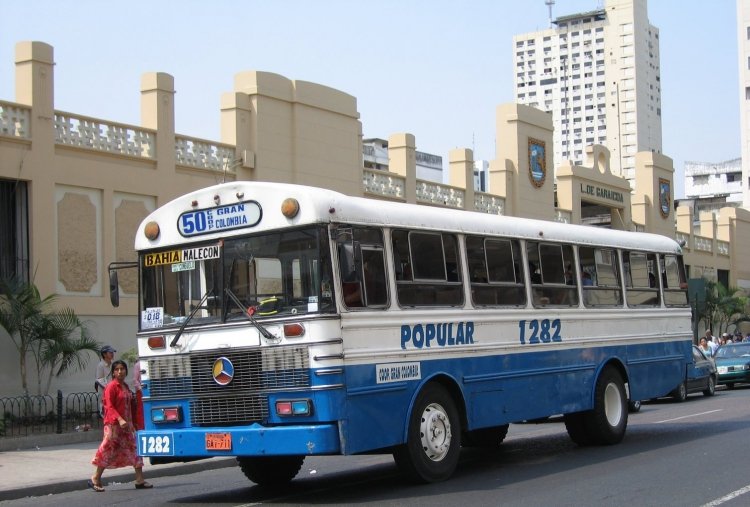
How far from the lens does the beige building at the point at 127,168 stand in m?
21.7

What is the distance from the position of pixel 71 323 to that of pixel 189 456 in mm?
11308

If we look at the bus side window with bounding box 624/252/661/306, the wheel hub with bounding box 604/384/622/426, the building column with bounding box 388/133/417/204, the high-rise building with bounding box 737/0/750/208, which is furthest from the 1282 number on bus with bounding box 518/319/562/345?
the high-rise building with bounding box 737/0/750/208

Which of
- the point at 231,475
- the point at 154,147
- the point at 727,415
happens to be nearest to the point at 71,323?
the point at 154,147

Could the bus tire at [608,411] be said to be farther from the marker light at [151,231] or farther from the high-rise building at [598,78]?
the high-rise building at [598,78]

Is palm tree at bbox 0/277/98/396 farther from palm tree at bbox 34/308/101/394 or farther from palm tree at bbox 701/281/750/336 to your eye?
palm tree at bbox 701/281/750/336

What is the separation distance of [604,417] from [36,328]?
36.5 feet

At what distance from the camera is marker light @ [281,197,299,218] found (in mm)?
A: 10859

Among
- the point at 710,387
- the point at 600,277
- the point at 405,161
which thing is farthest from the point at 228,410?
the point at 405,161

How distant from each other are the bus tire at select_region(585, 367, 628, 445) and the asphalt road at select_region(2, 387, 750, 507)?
225 millimetres

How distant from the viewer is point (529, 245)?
13.8 metres

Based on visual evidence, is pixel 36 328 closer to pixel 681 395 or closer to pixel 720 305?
pixel 681 395

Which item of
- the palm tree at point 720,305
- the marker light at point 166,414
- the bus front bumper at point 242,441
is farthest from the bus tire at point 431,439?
the palm tree at point 720,305

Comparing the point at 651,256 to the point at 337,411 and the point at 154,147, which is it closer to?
the point at 337,411

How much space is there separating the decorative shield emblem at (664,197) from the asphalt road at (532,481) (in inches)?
1303
